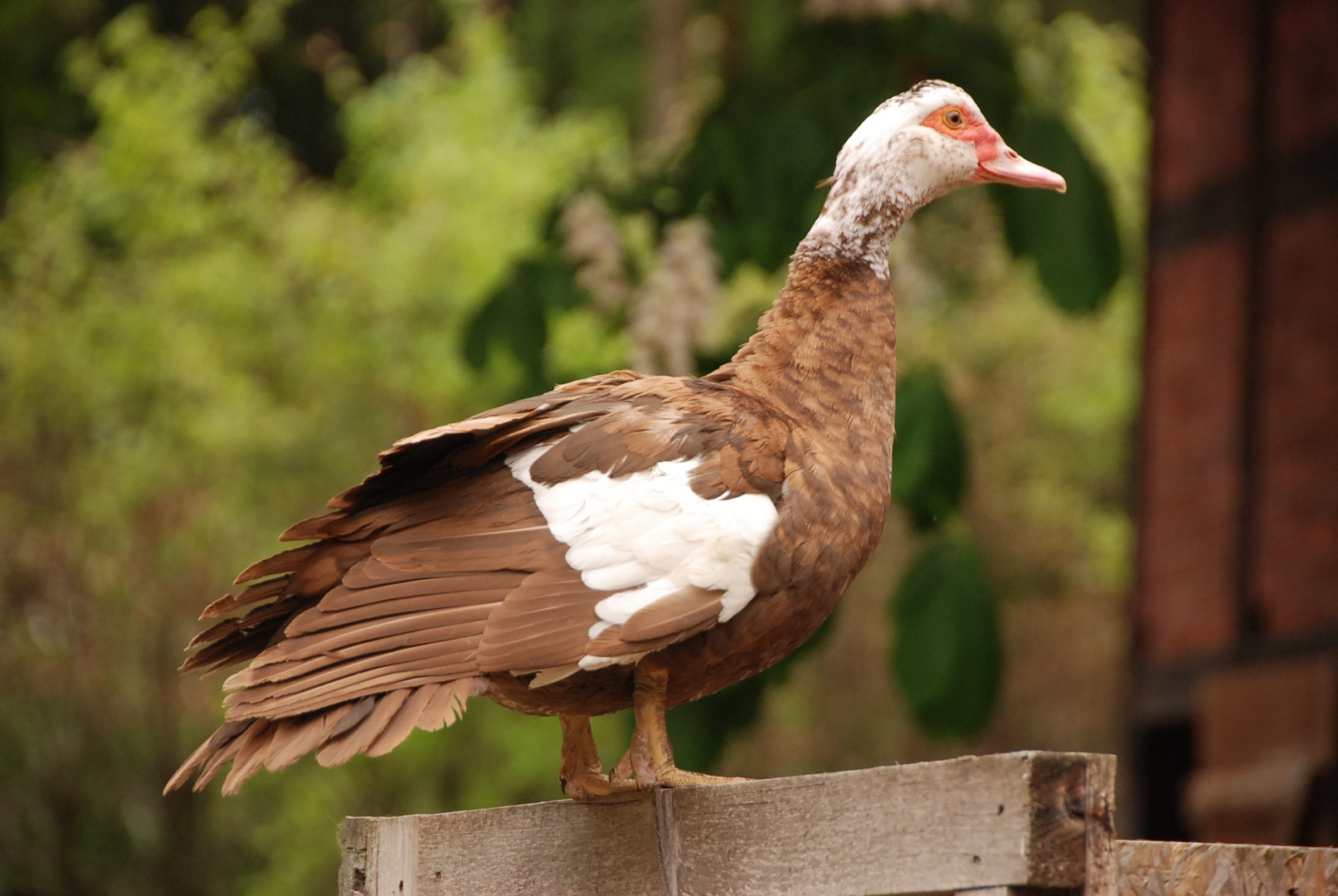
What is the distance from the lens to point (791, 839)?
1.97 meters

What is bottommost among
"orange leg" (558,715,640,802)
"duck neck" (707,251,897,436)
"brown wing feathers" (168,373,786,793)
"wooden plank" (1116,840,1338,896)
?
"wooden plank" (1116,840,1338,896)

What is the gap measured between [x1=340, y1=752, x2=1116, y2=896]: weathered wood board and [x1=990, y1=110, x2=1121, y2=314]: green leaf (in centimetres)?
A: 250

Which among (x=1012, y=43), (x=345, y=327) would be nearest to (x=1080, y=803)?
(x=1012, y=43)

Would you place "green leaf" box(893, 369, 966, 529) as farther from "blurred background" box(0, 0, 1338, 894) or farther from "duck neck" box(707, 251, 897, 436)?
"duck neck" box(707, 251, 897, 436)

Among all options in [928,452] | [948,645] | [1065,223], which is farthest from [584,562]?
[1065,223]

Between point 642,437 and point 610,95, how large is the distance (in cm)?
1543

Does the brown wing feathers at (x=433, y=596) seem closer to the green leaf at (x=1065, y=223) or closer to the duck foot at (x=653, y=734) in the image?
the duck foot at (x=653, y=734)

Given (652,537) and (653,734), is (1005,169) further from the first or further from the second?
(653,734)

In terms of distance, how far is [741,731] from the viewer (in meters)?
4.46

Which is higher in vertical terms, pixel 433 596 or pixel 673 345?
pixel 673 345

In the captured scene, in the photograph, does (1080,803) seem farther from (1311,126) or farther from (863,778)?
(1311,126)

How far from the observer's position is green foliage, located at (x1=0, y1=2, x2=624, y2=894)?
29.9ft

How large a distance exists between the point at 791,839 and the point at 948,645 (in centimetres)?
229

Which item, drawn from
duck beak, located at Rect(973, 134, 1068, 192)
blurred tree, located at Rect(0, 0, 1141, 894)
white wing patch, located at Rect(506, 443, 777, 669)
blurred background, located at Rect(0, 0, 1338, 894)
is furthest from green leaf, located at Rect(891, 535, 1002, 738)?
white wing patch, located at Rect(506, 443, 777, 669)
